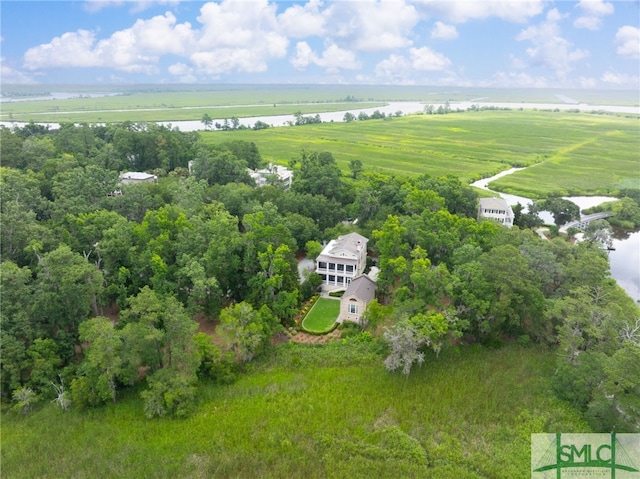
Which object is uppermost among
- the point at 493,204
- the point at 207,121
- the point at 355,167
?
the point at 207,121

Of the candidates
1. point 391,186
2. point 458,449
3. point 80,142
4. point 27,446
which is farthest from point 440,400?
point 80,142

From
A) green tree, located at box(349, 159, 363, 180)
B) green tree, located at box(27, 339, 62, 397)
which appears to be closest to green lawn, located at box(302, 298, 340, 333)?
green tree, located at box(27, 339, 62, 397)

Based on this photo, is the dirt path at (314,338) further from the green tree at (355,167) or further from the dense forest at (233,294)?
the green tree at (355,167)

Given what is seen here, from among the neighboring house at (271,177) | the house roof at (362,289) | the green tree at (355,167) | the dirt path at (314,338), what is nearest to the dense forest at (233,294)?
the house roof at (362,289)

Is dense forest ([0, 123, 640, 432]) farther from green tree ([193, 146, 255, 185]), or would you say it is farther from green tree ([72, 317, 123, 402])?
green tree ([193, 146, 255, 185])

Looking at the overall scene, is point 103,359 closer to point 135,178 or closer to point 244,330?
point 244,330

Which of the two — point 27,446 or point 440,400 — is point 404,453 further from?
point 27,446

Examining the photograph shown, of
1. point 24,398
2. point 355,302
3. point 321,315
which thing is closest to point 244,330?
point 321,315
